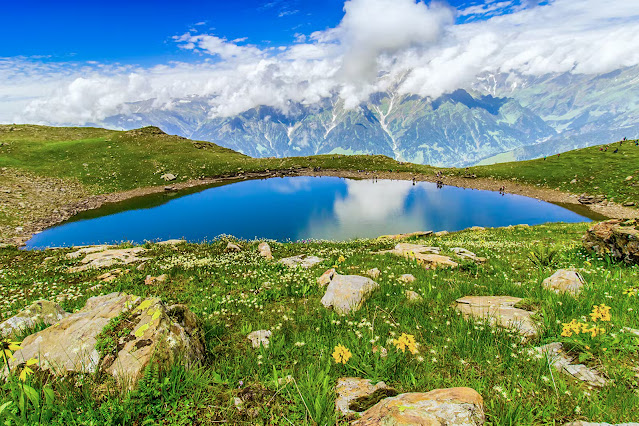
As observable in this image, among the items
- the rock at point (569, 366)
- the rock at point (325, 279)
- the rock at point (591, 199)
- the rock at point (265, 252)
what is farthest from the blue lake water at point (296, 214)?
the rock at point (569, 366)

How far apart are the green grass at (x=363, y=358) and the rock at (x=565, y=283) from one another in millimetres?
324

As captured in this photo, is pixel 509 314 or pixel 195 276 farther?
pixel 195 276

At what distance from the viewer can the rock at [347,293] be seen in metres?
7.54

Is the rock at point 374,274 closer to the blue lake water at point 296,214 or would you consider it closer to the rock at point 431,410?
the rock at point 431,410

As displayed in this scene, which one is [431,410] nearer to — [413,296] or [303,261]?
[413,296]

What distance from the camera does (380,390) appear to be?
159 inches

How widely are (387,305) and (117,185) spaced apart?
2739 inches

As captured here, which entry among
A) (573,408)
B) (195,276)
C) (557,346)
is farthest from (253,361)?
(195,276)

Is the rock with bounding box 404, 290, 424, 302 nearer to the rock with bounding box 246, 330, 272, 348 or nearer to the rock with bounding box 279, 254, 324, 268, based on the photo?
the rock with bounding box 246, 330, 272, 348

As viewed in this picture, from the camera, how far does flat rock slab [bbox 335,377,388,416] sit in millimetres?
3834

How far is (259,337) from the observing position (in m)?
6.09

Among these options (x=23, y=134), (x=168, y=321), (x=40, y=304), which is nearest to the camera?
(x=168, y=321)

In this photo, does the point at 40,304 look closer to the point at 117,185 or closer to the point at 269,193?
the point at 269,193

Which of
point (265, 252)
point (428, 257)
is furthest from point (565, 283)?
point (265, 252)
